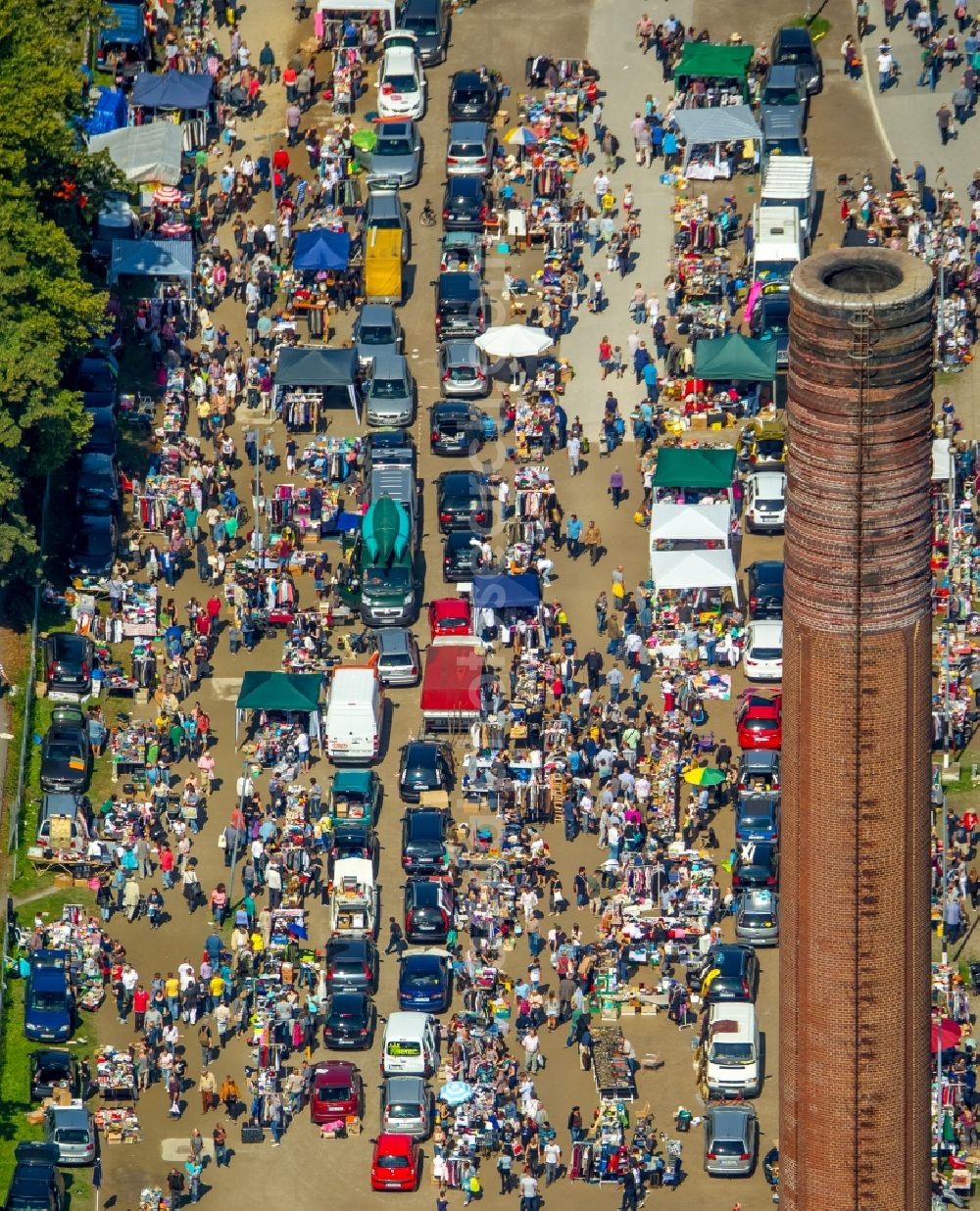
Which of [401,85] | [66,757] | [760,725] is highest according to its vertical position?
[401,85]

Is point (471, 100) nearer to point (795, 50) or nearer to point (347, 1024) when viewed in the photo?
point (795, 50)

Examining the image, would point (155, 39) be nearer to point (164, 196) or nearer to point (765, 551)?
point (164, 196)

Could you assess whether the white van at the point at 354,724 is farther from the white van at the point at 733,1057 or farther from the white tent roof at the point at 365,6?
the white tent roof at the point at 365,6

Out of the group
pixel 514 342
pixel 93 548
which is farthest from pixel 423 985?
pixel 514 342

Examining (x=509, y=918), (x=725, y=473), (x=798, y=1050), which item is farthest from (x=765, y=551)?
(x=798, y=1050)

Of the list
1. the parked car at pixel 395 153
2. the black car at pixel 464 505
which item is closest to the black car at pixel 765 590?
the black car at pixel 464 505

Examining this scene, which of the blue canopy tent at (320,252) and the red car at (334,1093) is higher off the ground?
the blue canopy tent at (320,252)
